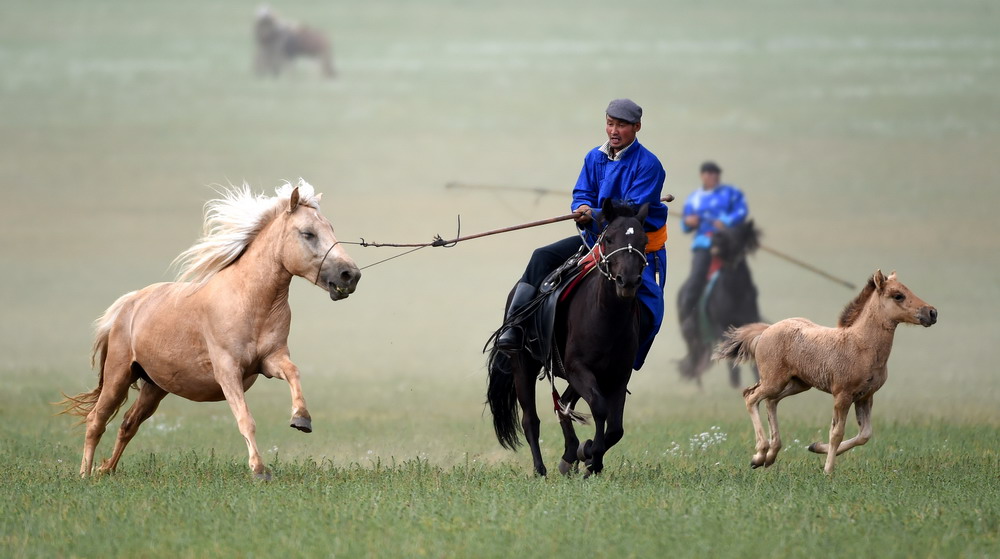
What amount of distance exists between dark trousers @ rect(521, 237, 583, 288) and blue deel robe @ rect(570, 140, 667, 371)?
0.47 meters

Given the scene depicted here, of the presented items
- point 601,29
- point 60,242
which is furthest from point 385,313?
point 601,29

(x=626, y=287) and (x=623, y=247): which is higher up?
(x=623, y=247)

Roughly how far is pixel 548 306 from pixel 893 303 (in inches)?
97.9

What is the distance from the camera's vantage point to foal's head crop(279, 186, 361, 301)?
9742mm

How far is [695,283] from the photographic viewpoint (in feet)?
60.2

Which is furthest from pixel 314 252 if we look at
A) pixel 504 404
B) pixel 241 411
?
pixel 504 404

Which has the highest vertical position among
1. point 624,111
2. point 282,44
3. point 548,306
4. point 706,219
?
point 282,44

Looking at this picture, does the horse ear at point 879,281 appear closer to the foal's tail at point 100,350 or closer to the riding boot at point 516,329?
the riding boot at point 516,329

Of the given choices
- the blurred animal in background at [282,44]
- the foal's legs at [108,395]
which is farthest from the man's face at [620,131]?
the blurred animal in background at [282,44]

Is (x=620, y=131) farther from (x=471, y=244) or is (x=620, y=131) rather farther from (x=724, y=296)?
(x=471, y=244)

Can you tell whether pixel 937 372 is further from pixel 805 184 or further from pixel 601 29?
pixel 601 29

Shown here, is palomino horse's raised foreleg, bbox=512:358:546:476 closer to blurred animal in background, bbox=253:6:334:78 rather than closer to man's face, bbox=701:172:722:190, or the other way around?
man's face, bbox=701:172:722:190

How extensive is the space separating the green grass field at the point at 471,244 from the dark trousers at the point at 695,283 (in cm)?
114

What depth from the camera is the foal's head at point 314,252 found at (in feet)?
32.0
